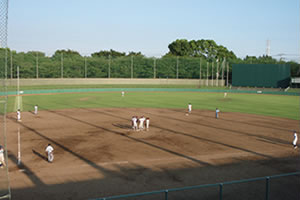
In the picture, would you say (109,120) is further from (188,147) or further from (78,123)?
(188,147)

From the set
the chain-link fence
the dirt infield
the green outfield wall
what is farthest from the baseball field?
the chain-link fence

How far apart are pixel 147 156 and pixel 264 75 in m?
64.4

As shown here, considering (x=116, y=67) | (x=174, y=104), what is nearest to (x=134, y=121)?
(x=174, y=104)

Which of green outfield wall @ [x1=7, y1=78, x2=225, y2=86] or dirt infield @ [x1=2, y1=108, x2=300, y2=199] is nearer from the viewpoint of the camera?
dirt infield @ [x1=2, y1=108, x2=300, y2=199]

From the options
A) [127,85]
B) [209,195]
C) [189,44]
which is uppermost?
[189,44]

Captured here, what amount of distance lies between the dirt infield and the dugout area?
4509cm

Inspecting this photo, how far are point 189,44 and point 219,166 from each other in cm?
12199

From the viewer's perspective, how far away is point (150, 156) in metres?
18.8

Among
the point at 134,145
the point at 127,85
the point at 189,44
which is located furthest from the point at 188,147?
the point at 189,44

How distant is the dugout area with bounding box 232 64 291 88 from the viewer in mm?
73250

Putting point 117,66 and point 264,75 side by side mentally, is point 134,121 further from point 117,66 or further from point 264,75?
point 117,66

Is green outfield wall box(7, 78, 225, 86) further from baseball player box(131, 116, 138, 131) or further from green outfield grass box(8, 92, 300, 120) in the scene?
baseball player box(131, 116, 138, 131)

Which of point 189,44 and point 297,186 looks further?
point 189,44

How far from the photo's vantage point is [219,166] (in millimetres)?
16922
